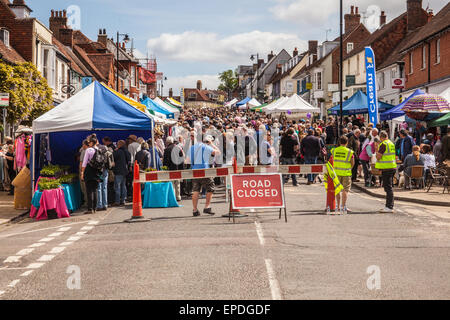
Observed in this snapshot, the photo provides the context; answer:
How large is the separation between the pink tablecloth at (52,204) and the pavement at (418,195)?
8.92 meters

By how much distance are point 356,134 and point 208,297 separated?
15.2 m

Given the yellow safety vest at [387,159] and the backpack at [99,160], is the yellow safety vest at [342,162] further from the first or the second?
the backpack at [99,160]

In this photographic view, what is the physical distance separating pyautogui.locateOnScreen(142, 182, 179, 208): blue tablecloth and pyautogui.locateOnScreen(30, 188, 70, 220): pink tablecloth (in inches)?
82.6

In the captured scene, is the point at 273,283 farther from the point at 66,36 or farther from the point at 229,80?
the point at 229,80

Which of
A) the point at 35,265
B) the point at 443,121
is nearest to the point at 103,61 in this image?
the point at 443,121

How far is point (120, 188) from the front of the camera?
54.8 ft

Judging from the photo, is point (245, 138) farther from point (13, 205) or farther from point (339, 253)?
point (339, 253)

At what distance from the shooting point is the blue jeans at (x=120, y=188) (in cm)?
1645

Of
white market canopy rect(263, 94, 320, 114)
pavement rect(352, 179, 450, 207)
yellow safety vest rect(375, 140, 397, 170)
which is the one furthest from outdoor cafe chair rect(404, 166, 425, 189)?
white market canopy rect(263, 94, 320, 114)

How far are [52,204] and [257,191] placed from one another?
5.37 meters

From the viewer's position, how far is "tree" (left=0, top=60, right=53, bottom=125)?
21.9 metres

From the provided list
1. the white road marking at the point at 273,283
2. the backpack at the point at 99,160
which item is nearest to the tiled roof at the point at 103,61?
the backpack at the point at 99,160

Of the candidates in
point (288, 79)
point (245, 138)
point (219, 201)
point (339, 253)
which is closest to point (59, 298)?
point (339, 253)

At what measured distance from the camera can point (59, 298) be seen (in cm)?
661
